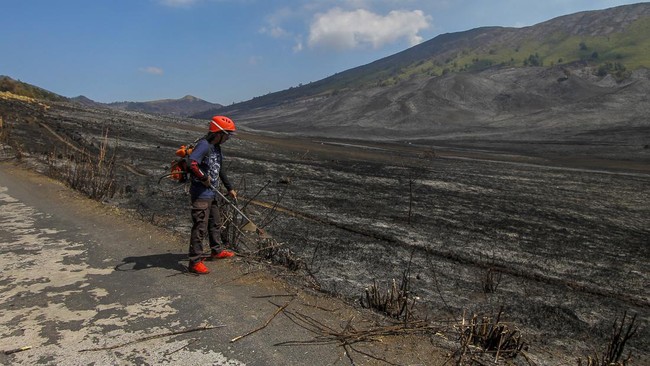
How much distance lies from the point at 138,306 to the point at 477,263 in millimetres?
6076

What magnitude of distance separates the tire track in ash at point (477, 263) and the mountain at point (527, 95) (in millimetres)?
41419

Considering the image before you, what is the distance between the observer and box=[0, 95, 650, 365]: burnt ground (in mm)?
6566

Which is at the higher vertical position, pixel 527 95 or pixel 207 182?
pixel 527 95

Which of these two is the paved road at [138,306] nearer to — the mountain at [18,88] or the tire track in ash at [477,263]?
the tire track in ash at [477,263]

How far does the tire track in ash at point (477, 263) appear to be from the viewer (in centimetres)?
728

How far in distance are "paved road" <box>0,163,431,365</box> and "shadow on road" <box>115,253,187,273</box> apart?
0.01 meters

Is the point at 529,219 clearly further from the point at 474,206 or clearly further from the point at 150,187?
the point at 150,187

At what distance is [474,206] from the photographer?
13.9 metres

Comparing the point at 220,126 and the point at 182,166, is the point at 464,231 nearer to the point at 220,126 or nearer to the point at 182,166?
the point at 220,126

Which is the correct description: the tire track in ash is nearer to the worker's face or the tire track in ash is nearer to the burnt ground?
the burnt ground

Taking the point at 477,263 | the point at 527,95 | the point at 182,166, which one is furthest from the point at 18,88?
the point at 527,95

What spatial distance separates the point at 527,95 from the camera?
70.8 m

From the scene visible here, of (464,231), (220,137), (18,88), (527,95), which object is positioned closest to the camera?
(220,137)

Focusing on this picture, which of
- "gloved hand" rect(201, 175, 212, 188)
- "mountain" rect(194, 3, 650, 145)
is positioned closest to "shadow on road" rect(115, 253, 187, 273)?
"gloved hand" rect(201, 175, 212, 188)
